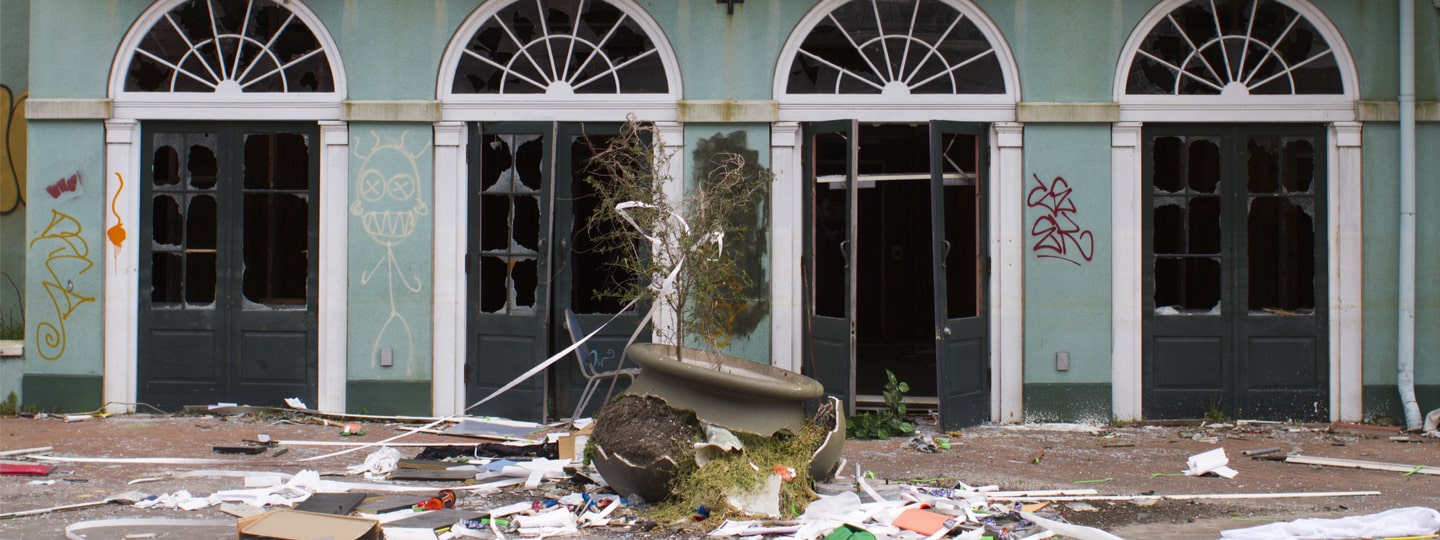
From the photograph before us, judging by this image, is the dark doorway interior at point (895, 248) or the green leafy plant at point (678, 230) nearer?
the green leafy plant at point (678, 230)

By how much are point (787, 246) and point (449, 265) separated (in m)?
2.54

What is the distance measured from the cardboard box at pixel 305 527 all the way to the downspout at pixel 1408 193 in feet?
25.1

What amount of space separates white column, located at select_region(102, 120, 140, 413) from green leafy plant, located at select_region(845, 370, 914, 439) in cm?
551

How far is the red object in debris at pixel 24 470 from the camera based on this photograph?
25.1ft

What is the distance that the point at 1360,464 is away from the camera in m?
8.20

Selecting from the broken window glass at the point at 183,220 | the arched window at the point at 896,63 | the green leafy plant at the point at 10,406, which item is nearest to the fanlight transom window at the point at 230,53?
the broken window glass at the point at 183,220

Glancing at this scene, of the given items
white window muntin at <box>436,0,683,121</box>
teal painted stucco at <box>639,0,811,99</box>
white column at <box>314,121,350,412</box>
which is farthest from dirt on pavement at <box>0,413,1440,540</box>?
teal painted stucco at <box>639,0,811,99</box>

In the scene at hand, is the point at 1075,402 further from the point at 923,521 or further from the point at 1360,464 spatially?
the point at 923,521

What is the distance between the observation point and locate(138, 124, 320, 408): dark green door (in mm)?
9961

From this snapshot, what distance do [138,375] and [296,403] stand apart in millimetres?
1253

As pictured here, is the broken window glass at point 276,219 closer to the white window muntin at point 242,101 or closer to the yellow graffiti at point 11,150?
the white window muntin at point 242,101

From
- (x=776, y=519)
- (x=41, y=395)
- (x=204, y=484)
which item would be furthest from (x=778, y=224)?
(x=41, y=395)

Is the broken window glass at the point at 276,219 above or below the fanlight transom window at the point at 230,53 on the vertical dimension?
below

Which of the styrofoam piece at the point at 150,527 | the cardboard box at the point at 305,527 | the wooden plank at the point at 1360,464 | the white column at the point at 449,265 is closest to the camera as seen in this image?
the cardboard box at the point at 305,527
